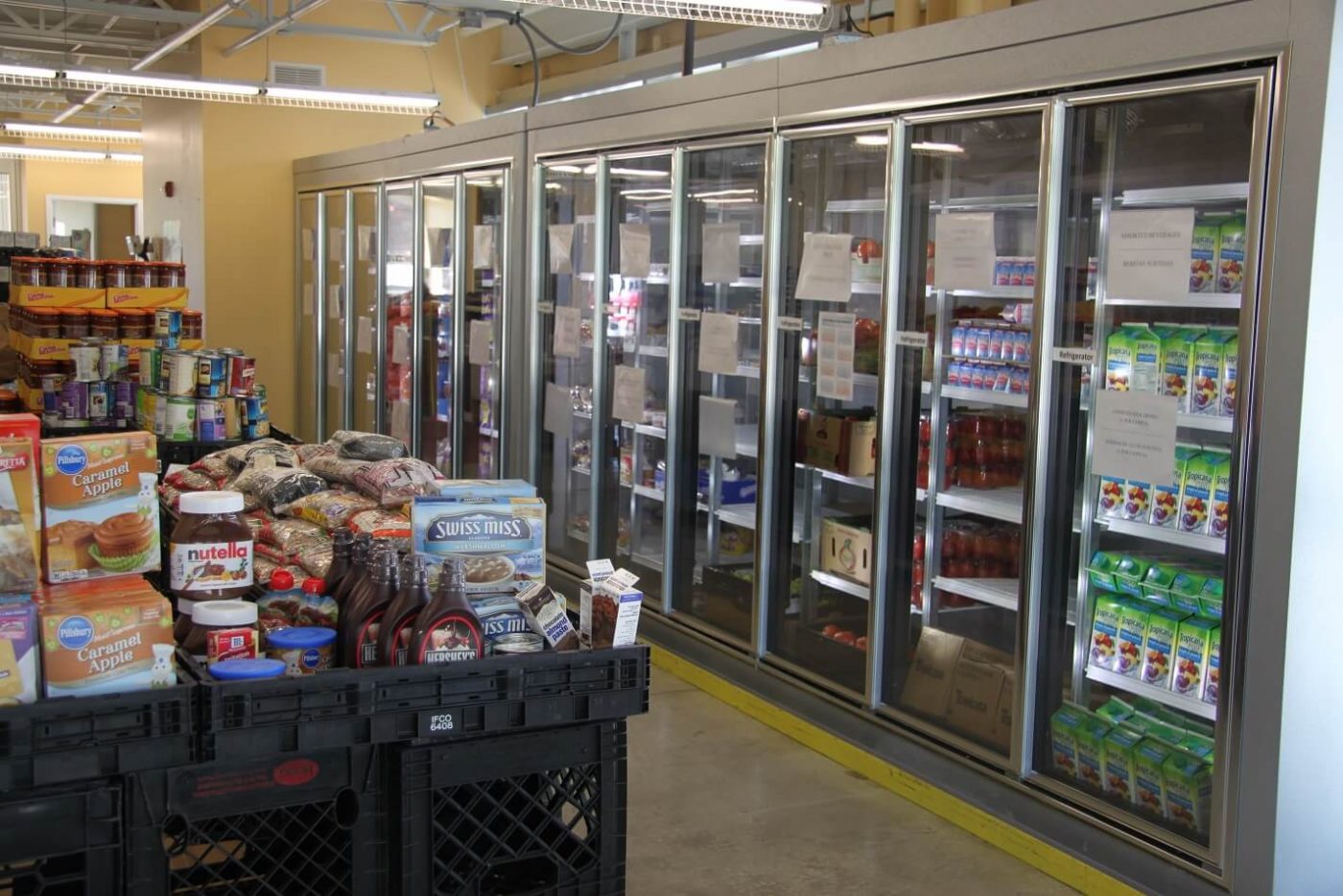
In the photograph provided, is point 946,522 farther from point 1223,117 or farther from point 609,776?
point 609,776

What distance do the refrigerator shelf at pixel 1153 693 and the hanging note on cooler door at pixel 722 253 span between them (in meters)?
2.30

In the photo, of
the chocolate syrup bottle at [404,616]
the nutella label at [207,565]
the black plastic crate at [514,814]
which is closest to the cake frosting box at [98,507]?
the nutella label at [207,565]

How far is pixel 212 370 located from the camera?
18.3 ft

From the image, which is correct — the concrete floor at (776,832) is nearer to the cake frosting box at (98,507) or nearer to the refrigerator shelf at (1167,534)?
the refrigerator shelf at (1167,534)

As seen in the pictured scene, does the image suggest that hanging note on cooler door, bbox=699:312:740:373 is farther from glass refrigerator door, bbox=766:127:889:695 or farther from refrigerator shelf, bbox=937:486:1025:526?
refrigerator shelf, bbox=937:486:1025:526

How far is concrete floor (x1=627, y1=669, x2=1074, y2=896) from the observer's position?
13.0ft

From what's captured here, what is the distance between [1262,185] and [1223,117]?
46cm

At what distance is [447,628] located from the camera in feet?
8.65

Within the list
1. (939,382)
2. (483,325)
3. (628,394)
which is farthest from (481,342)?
(939,382)

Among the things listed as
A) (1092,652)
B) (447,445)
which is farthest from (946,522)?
(447,445)

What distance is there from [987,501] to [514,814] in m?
2.40

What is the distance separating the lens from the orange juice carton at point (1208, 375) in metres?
3.74

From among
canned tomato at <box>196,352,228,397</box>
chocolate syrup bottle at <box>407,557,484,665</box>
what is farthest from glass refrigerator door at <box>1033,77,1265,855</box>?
canned tomato at <box>196,352,228,397</box>

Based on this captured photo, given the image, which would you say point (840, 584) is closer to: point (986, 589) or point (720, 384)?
point (986, 589)
